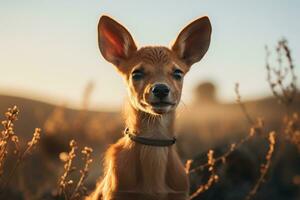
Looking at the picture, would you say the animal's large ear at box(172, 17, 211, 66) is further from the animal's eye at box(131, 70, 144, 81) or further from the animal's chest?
the animal's chest

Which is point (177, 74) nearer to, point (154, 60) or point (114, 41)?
point (154, 60)

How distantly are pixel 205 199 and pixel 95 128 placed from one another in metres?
7.49

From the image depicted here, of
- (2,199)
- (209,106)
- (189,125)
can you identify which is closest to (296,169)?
(2,199)

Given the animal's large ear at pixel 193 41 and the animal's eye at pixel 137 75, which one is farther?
the animal's large ear at pixel 193 41

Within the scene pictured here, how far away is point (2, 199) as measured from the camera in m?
9.55

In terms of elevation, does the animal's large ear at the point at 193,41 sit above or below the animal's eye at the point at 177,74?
above

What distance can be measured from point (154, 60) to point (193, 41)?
2.50 ft

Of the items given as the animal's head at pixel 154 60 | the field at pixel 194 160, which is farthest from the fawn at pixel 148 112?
the field at pixel 194 160

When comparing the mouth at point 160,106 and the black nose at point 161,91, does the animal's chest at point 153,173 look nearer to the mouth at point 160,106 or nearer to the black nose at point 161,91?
the mouth at point 160,106

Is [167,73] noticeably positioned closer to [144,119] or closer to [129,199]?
[144,119]

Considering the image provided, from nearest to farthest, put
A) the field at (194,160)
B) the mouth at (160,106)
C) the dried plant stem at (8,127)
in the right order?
1. the dried plant stem at (8,127)
2. the mouth at (160,106)
3. the field at (194,160)

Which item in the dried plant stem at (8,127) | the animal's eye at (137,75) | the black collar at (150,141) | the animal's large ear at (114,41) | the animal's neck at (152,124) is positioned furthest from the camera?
the animal's large ear at (114,41)

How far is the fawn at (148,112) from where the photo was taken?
18.3ft

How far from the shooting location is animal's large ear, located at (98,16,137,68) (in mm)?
6544
